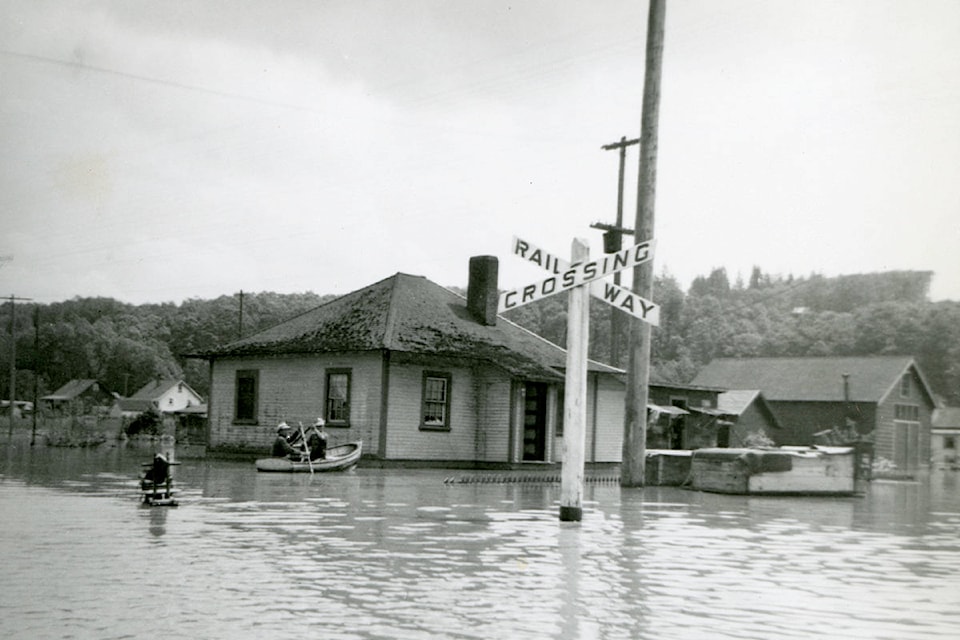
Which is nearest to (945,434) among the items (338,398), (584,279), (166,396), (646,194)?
(338,398)

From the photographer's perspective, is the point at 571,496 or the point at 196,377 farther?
the point at 196,377

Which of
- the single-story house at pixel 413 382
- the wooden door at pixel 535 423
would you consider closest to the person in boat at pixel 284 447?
the single-story house at pixel 413 382

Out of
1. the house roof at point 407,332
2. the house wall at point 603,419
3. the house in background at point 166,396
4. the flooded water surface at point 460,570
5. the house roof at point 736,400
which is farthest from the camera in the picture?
the house in background at point 166,396

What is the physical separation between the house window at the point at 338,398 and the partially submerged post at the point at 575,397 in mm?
16990

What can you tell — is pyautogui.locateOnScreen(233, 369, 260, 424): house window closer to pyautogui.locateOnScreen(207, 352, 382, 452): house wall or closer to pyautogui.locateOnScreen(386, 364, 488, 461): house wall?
pyautogui.locateOnScreen(207, 352, 382, 452): house wall

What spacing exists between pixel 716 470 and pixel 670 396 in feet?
69.5

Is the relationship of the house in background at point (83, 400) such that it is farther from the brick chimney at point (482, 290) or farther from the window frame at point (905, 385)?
the window frame at point (905, 385)

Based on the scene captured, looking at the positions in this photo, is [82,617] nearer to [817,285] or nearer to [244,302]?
[817,285]

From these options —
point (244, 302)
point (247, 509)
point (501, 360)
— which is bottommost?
point (247, 509)

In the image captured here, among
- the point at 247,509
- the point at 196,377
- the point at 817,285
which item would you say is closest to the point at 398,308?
the point at 817,285

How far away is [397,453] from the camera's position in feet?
97.3

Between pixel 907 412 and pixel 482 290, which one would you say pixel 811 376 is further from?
pixel 482 290

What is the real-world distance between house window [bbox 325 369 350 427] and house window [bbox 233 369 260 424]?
3.25 m

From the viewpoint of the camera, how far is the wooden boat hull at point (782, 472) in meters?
20.9
